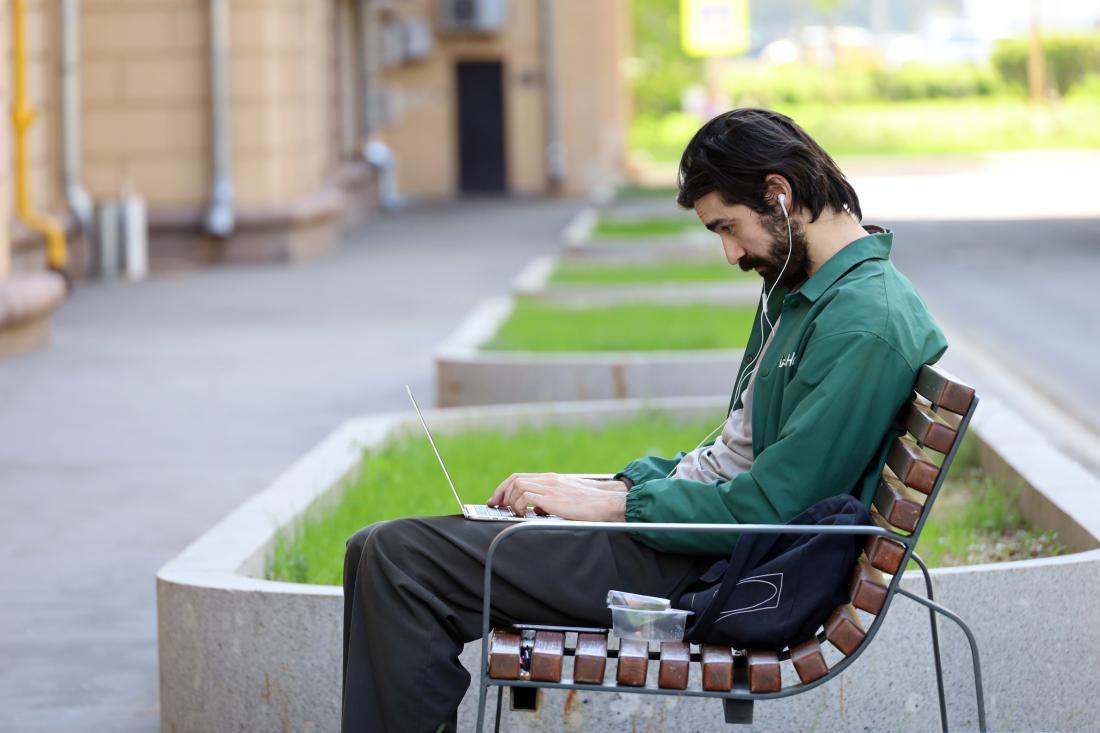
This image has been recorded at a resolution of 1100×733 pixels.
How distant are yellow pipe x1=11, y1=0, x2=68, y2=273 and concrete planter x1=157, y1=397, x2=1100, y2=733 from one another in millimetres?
11322

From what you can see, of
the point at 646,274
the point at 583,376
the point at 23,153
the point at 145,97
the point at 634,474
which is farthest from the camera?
the point at 145,97

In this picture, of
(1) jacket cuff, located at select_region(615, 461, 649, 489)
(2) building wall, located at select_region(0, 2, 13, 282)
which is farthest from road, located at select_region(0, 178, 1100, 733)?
(1) jacket cuff, located at select_region(615, 461, 649, 489)

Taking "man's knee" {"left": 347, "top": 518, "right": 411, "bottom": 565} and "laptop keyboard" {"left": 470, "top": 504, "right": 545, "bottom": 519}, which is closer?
"man's knee" {"left": 347, "top": 518, "right": 411, "bottom": 565}

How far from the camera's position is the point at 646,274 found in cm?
1633

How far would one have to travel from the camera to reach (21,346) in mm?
12844

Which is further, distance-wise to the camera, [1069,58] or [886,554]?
[1069,58]

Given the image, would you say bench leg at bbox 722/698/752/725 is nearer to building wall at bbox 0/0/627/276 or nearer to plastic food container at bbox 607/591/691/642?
plastic food container at bbox 607/591/691/642

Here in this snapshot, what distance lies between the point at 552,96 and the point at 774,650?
32.7 m

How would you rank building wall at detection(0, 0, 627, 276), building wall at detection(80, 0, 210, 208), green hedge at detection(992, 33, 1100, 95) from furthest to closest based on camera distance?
green hedge at detection(992, 33, 1100, 95) → building wall at detection(80, 0, 210, 208) → building wall at detection(0, 0, 627, 276)

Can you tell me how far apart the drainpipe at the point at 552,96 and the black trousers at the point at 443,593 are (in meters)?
32.3

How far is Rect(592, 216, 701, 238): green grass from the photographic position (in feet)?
70.0

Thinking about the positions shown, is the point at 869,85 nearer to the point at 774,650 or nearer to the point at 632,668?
the point at 774,650

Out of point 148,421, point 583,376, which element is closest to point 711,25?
point 148,421

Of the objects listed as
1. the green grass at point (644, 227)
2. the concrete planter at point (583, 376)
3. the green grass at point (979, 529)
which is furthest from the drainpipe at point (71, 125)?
the green grass at point (979, 529)
